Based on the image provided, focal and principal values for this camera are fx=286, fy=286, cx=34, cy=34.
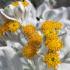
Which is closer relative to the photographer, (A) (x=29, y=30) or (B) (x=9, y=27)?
(A) (x=29, y=30)

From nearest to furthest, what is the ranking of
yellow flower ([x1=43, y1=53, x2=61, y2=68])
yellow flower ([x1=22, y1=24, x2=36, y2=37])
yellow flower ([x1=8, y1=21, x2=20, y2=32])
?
yellow flower ([x1=43, y1=53, x2=61, y2=68]) → yellow flower ([x1=22, y1=24, x2=36, y2=37]) → yellow flower ([x1=8, y1=21, x2=20, y2=32])

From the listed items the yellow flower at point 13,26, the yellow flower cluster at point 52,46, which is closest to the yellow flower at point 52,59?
the yellow flower cluster at point 52,46

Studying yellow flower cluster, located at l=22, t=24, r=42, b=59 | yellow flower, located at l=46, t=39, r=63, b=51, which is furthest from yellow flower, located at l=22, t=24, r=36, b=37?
yellow flower, located at l=46, t=39, r=63, b=51

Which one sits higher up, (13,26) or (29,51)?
(13,26)

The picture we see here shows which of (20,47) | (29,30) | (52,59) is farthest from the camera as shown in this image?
(20,47)

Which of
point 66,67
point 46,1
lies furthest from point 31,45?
point 46,1

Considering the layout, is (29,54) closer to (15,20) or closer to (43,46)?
(43,46)

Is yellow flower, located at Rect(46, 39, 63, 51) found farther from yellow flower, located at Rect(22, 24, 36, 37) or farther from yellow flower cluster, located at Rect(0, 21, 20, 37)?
yellow flower cluster, located at Rect(0, 21, 20, 37)

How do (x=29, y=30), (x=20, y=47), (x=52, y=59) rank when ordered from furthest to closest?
1. (x=20, y=47)
2. (x=29, y=30)
3. (x=52, y=59)

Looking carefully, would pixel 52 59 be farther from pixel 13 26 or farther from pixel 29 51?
pixel 13 26

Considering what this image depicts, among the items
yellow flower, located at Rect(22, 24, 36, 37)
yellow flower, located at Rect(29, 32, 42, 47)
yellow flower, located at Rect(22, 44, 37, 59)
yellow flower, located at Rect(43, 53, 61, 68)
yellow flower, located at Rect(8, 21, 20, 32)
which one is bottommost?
yellow flower, located at Rect(43, 53, 61, 68)

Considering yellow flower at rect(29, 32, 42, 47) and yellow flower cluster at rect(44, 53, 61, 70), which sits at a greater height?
yellow flower at rect(29, 32, 42, 47)

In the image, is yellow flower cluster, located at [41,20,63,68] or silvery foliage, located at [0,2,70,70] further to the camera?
silvery foliage, located at [0,2,70,70]

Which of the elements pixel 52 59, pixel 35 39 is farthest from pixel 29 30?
pixel 52 59
